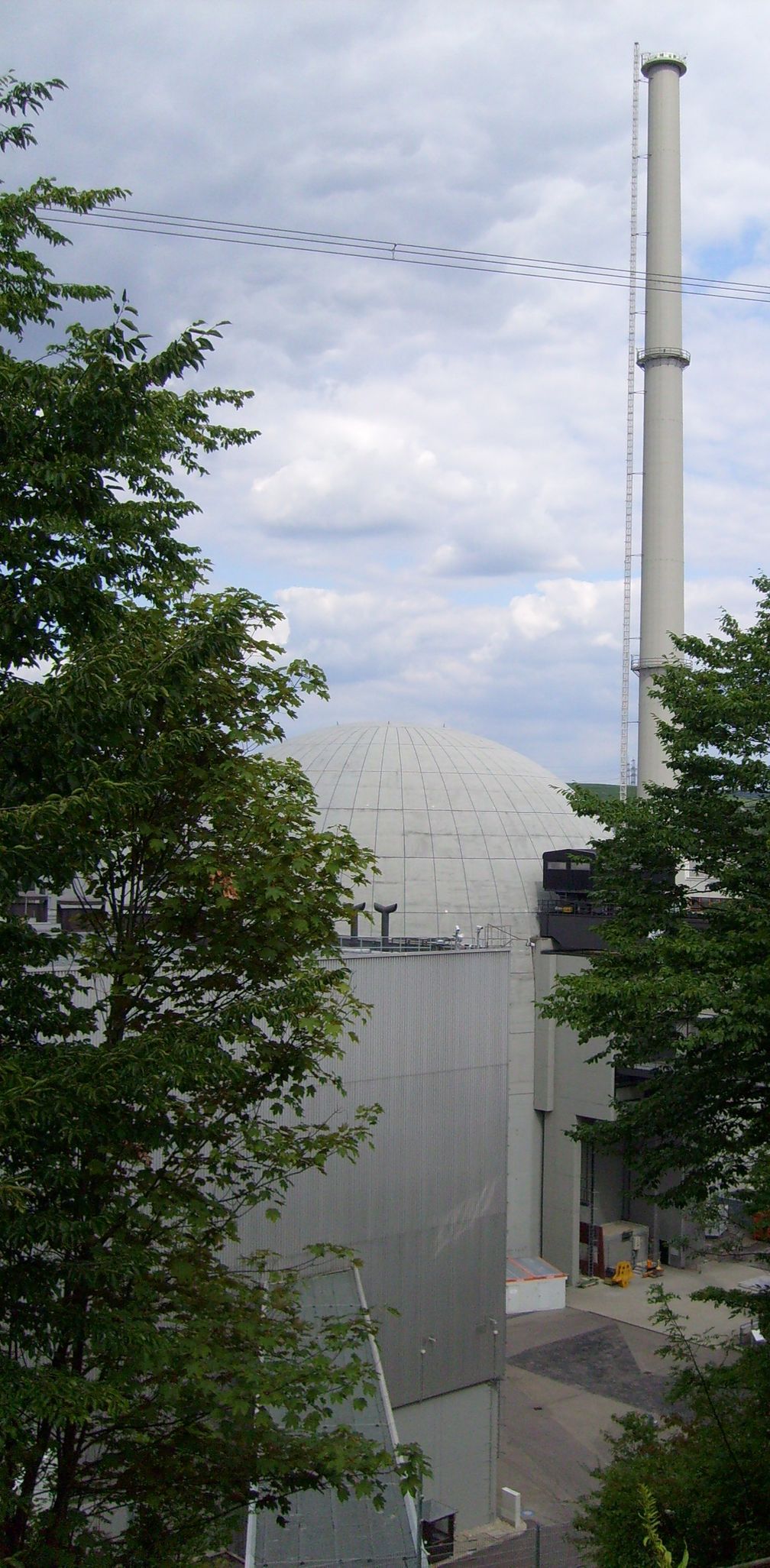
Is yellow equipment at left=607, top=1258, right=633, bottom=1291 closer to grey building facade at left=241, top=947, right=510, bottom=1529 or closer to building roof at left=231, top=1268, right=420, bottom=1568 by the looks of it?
grey building facade at left=241, top=947, right=510, bottom=1529

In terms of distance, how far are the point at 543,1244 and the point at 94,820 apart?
37780 millimetres

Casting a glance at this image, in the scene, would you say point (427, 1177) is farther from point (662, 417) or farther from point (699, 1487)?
point (662, 417)

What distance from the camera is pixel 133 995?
379 inches

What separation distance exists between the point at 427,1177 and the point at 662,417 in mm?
39494

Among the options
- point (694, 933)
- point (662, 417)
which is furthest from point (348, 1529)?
point (662, 417)

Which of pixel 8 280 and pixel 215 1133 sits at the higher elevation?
pixel 8 280

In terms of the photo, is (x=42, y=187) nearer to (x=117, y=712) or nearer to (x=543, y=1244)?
(x=117, y=712)

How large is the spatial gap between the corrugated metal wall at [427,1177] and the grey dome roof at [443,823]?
57.0ft

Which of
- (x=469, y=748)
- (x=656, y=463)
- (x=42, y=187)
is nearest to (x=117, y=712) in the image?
(x=42, y=187)

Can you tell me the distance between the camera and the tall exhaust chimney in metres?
51.2

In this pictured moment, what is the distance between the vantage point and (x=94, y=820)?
7637mm


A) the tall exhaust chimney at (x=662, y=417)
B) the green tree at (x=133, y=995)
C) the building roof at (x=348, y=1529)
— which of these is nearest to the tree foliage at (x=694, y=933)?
the building roof at (x=348, y=1529)

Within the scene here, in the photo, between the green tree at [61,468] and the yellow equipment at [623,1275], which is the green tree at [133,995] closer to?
the green tree at [61,468]

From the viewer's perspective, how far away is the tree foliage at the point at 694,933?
15.3m
